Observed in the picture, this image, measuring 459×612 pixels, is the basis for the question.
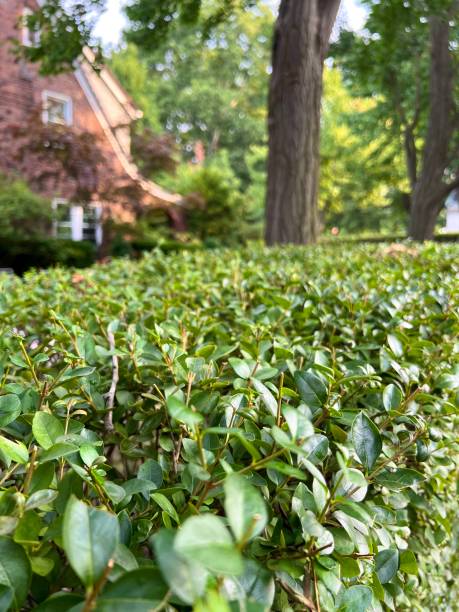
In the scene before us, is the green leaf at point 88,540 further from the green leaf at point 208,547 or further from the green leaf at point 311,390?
the green leaf at point 311,390

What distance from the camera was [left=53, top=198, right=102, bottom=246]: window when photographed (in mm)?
16047

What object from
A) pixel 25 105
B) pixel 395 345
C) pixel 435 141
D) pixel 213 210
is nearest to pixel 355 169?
pixel 213 210

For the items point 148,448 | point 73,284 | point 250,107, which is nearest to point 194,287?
point 73,284

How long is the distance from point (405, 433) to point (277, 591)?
0.51m

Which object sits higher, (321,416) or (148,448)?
(321,416)

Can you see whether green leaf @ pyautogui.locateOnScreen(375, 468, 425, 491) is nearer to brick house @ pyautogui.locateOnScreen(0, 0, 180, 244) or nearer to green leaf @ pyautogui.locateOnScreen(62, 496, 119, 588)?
green leaf @ pyautogui.locateOnScreen(62, 496, 119, 588)

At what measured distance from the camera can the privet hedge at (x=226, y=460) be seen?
525 millimetres

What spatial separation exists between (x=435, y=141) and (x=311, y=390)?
1270cm

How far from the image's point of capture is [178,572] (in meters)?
0.46

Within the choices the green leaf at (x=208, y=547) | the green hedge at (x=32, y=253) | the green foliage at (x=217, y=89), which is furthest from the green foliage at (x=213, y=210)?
the green leaf at (x=208, y=547)

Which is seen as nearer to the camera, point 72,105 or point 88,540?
point 88,540

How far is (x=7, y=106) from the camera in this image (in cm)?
1526

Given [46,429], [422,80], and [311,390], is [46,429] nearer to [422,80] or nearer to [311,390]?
[311,390]

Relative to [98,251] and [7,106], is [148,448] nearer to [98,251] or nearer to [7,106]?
[98,251]
